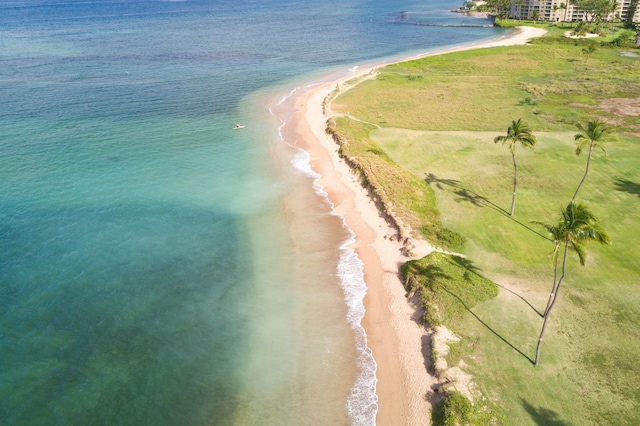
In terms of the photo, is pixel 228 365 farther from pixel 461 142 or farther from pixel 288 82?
pixel 288 82

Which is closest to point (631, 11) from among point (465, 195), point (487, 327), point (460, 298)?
point (465, 195)

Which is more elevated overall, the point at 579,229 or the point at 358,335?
the point at 579,229

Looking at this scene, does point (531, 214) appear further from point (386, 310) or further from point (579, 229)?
point (579, 229)

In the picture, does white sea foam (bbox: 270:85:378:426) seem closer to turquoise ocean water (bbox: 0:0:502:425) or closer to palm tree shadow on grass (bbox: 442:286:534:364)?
turquoise ocean water (bbox: 0:0:502:425)

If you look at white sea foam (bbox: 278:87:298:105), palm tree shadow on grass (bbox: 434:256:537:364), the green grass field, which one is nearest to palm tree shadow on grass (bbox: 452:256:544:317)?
palm tree shadow on grass (bbox: 434:256:537:364)

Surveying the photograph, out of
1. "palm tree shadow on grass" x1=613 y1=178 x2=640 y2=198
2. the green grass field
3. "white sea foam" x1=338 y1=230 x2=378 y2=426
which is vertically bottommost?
"palm tree shadow on grass" x1=613 y1=178 x2=640 y2=198

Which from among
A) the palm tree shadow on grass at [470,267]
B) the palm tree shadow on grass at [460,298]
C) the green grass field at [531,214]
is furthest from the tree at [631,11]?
the palm tree shadow on grass at [460,298]
